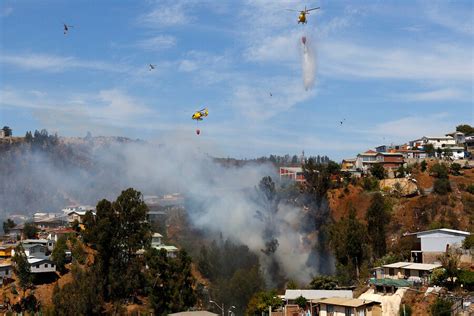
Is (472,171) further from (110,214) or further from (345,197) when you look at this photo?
(110,214)

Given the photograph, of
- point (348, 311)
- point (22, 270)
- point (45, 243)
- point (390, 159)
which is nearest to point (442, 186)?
point (390, 159)

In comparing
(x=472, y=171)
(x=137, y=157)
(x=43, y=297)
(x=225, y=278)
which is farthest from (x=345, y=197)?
(x=137, y=157)

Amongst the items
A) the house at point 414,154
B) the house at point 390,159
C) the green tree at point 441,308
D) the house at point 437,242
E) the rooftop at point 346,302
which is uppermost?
the house at point 414,154

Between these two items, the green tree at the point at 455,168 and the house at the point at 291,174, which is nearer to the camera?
the green tree at the point at 455,168

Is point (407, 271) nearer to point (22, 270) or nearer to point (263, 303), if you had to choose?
point (263, 303)

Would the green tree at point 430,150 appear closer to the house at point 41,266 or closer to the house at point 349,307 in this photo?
the house at point 349,307

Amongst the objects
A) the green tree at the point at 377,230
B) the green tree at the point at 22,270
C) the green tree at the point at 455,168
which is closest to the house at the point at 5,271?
the green tree at the point at 22,270
